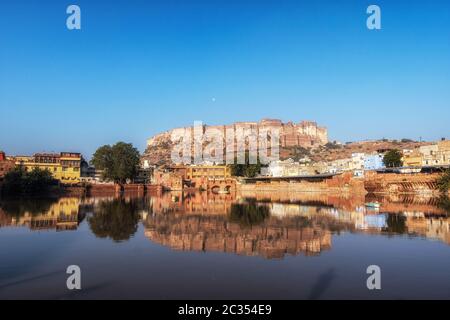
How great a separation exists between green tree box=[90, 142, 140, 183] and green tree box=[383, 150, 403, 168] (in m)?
61.4

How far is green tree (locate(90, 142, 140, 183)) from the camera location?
9406 centimetres

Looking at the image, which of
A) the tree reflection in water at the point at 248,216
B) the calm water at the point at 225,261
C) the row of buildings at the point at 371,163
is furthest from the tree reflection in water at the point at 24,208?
the row of buildings at the point at 371,163

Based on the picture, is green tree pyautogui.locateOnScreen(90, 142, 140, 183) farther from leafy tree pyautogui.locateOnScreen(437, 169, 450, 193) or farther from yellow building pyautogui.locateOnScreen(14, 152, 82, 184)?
leafy tree pyautogui.locateOnScreen(437, 169, 450, 193)

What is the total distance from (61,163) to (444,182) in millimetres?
78734

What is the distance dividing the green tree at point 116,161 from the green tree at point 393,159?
61432 millimetres

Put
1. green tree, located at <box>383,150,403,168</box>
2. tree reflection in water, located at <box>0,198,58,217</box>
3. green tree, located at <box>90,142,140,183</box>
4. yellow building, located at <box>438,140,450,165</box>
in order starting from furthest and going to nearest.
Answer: green tree, located at <box>383,150,403,168</box> < green tree, located at <box>90,142,140,183</box> < yellow building, located at <box>438,140,450,165</box> < tree reflection in water, located at <box>0,198,58,217</box>

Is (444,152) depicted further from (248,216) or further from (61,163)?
(61,163)

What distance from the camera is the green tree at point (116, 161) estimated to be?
309ft

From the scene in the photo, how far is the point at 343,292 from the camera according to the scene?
35.1 feet

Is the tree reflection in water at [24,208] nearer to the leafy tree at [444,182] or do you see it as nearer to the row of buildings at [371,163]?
the leafy tree at [444,182]

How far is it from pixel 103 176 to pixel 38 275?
85.0 metres

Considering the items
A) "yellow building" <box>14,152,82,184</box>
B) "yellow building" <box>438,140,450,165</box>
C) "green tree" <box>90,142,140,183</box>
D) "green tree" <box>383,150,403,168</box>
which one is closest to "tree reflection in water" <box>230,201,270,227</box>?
"green tree" <box>90,142,140,183</box>
